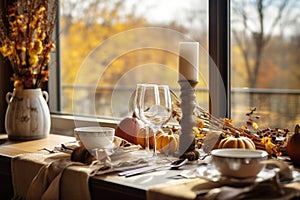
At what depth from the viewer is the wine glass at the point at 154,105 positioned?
167 cm

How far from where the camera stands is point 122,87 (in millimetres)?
3160

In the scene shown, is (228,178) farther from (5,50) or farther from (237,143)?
(5,50)

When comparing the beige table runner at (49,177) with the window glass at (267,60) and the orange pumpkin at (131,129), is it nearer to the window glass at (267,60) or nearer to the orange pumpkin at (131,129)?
the orange pumpkin at (131,129)

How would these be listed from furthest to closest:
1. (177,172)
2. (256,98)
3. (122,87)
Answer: (122,87)
(256,98)
(177,172)

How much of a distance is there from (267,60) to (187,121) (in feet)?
2.88

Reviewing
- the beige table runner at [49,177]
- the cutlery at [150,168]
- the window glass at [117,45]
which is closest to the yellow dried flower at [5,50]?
the window glass at [117,45]

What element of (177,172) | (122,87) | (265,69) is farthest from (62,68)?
(177,172)

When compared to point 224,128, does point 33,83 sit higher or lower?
higher

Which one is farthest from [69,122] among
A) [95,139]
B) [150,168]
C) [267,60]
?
[150,168]

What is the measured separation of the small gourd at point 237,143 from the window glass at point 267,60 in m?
0.47

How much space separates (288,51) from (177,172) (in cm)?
115

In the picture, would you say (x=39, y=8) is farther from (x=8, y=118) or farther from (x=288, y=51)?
(x=288, y=51)

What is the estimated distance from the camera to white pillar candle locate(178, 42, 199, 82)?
1695 mm

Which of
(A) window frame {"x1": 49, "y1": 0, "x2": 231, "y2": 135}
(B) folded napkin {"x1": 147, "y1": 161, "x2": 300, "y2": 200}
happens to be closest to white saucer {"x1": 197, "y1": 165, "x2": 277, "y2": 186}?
(B) folded napkin {"x1": 147, "y1": 161, "x2": 300, "y2": 200}
